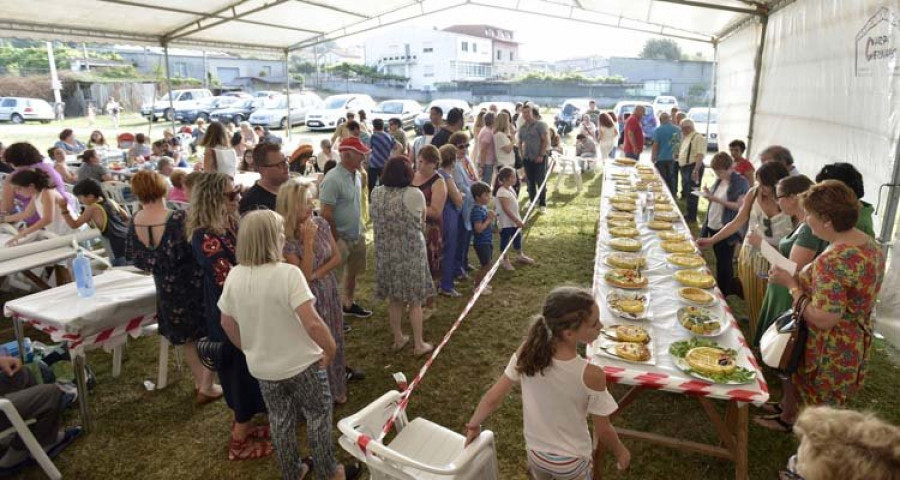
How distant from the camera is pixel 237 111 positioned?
22172mm

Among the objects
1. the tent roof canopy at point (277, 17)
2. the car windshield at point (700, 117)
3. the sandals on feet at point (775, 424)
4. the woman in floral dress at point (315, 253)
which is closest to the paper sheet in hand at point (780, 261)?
the sandals on feet at point (775, 424)

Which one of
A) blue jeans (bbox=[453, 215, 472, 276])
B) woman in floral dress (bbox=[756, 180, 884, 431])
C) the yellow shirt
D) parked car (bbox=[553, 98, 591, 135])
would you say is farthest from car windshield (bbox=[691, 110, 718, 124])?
woman in floral dress (bbox=[756, 180, 884, 431])

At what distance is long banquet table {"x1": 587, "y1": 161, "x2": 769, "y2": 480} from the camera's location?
7.55 ft

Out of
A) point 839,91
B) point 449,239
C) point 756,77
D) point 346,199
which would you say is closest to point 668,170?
point 756,77

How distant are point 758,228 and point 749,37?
23.3 ft

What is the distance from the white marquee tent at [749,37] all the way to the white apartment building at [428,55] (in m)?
33.1

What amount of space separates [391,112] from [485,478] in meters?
18.9

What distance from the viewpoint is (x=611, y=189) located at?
21.3ft

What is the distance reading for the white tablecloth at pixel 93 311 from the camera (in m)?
3.18

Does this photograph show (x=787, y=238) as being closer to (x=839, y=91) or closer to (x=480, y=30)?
(x=839, y=91)

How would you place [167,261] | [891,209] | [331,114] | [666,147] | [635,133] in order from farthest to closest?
[331,114] → [635,133] → [666,147] → [891,209] → [167,261]

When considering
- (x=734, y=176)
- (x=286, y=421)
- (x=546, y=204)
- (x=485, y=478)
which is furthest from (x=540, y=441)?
(x=546, y=204)

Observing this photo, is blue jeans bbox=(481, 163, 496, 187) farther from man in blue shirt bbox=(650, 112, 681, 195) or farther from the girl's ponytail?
the girl's ponytail

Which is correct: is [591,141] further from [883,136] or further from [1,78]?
[1,78]
